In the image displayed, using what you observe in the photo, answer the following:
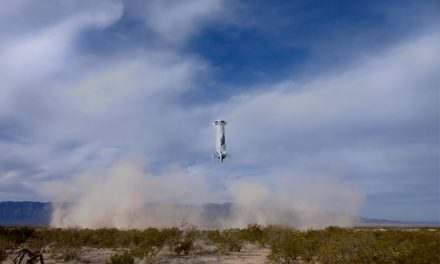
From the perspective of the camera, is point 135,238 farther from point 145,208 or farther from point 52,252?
point 145,208

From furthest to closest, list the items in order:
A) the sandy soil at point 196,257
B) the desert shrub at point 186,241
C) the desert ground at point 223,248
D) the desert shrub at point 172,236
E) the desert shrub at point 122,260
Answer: the desert shrub at point 172,236 → the desert shrub at point 186,241 → the sandy soil at point 196,257 → the desert shrub at point 122,260 → the desert ground at point 223,248

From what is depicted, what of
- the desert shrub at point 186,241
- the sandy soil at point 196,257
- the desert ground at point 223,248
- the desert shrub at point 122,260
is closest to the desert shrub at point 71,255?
the desert ground at point 223,248

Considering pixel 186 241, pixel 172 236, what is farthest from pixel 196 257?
pixel 172 236

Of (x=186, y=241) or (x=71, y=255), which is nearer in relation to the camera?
(x=71, y=255)

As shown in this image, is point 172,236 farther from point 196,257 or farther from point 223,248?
point 196,257

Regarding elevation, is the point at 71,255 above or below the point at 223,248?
below

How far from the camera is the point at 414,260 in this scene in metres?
16.7

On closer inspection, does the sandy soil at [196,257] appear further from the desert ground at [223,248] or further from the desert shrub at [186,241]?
the desert shrub at [186,241]

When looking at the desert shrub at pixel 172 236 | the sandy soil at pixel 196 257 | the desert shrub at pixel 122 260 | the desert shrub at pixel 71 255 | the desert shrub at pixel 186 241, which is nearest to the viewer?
the desert shrub at pixel 122 260

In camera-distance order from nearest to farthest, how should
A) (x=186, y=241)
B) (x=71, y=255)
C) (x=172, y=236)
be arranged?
(x=71, y=255), (x=186, y=241), (x=172, y=236)

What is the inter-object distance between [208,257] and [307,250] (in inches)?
277

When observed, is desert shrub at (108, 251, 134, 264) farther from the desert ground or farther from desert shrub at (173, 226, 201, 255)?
A: desert shrub at (173, 226, 201, 255)

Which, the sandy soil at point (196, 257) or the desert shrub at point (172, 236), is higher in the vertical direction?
the desert shrub at point (172, 236)

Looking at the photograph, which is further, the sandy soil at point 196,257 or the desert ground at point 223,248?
the sandy soil at point 196,257
